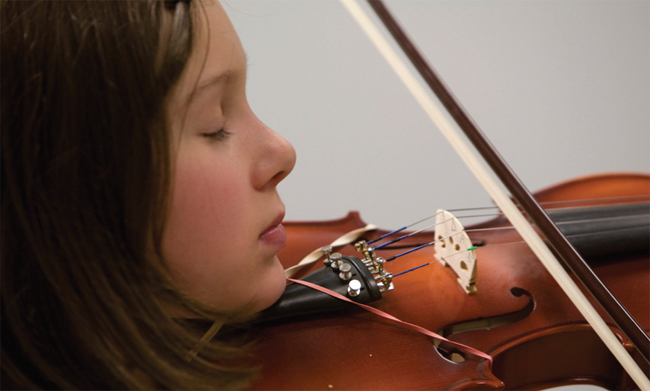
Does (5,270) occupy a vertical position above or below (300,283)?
above

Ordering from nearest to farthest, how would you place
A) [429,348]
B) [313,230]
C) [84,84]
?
[84,84] < [429,348] < [313,230]

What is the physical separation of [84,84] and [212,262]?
A: 0.51 feet

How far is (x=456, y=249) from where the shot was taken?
571 millimetres

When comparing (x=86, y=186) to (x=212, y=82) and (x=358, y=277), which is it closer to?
(x=212, y=82)

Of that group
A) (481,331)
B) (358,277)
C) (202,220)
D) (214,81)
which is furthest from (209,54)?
(481,331)

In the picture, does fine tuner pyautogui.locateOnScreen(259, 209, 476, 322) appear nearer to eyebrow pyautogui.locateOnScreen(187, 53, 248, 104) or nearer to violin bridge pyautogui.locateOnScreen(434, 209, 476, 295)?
violin bridge pyautogui.locateOnScreen(434, 209, 476, 295)

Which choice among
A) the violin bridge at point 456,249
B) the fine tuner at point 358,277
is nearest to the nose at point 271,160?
the fine tuner at point 358,277

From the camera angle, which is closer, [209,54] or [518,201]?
[209,54]

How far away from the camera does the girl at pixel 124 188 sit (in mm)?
333

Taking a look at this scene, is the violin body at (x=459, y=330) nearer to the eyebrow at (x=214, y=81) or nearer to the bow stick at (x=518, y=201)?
the bow stick at (x=518, y=201)

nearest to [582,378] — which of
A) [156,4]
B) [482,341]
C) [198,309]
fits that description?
[482,341]

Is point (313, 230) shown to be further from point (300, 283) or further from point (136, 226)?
point (136, 226)

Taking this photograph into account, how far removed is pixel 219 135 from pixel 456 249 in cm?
31

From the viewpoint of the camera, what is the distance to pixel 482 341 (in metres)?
0.51
